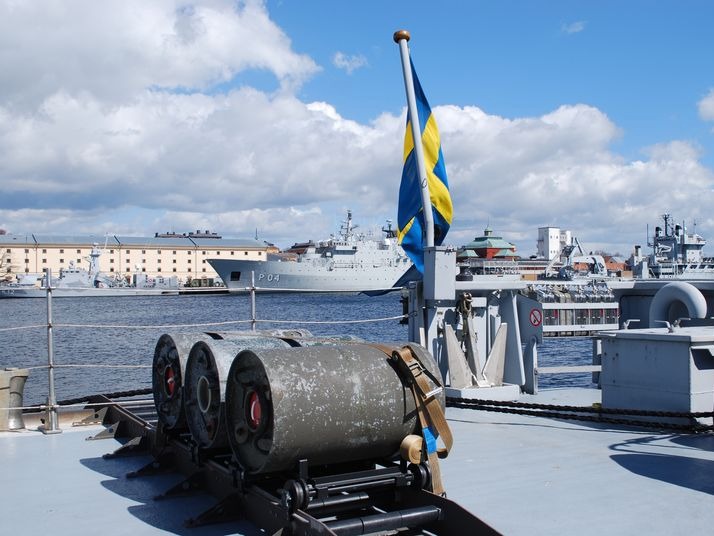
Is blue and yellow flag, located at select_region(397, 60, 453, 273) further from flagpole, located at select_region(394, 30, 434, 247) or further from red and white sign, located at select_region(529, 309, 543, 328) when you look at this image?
red and white sign, located at select_region(529, 309, 543, 328)

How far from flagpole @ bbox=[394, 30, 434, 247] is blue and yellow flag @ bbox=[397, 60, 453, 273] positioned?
26cm

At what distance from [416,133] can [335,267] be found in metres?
87.2

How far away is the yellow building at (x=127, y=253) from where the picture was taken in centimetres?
12575

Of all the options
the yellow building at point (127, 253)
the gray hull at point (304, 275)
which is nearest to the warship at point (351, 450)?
the gray hull at point (304, 275)

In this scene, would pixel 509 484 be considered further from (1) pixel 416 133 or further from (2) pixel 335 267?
(2) pixel 335 267

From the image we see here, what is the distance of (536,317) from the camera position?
8.35 meters

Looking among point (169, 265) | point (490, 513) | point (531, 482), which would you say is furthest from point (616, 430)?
point (169, 265)

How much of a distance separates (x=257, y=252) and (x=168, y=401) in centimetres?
14237

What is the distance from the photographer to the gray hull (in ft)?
303

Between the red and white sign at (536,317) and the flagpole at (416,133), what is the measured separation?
147 cm

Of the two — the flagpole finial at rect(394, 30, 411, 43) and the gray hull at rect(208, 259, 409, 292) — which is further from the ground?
the flagpole finial at rect(394, 30, 411, 43)

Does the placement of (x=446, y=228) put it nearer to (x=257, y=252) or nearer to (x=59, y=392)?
(x=59, y=392)

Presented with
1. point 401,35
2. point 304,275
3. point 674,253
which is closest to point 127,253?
point 304,275

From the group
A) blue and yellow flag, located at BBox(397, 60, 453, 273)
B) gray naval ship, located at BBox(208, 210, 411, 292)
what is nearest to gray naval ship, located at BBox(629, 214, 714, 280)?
gray naval ship, located at BBox(208, 210, 411, 292)
